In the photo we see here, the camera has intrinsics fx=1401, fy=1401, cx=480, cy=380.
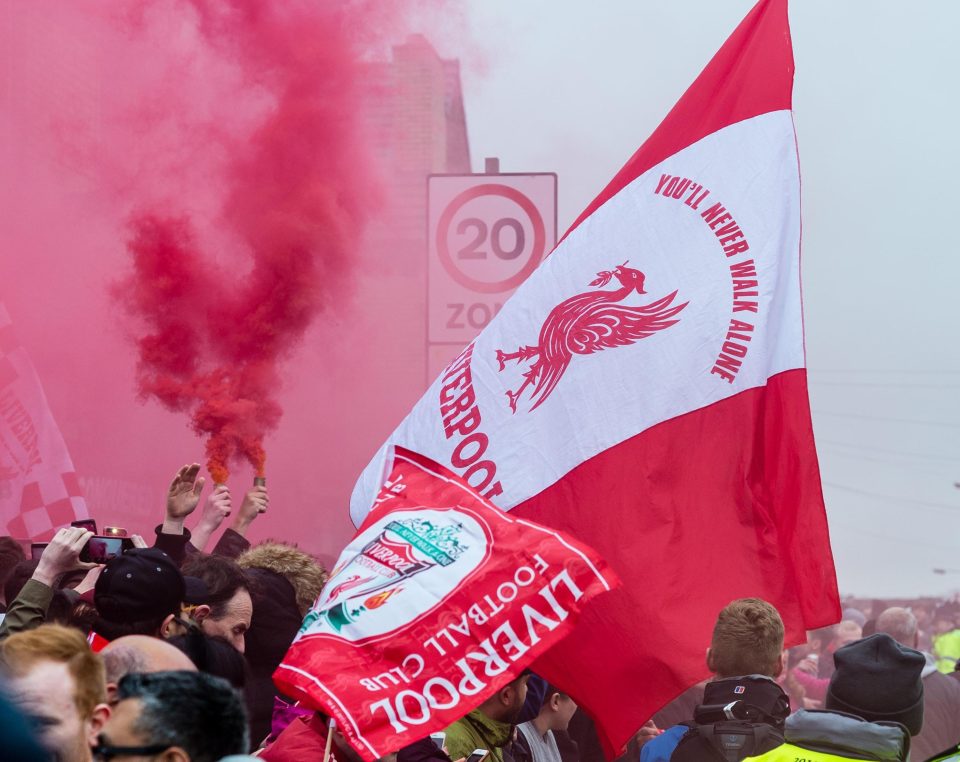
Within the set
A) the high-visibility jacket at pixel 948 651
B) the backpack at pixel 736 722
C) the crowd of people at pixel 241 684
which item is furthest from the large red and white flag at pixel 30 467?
the high-visibility jacket at pixel 948 651

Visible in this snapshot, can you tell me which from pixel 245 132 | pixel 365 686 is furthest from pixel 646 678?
pixel 245 132

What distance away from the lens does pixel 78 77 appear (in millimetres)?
13109

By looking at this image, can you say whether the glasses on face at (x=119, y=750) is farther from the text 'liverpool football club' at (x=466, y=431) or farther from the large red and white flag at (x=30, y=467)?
the large red and white flag at (x=30, y=467)

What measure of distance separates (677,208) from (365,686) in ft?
9.21

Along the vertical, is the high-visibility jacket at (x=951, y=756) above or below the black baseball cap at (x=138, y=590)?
below

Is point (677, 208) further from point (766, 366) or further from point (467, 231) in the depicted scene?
point (467, 231)

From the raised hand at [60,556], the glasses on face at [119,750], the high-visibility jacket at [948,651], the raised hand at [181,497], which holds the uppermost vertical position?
the glasses on face at [119,750]

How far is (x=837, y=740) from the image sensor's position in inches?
131

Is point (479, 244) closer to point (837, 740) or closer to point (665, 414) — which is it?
point (665, 414)

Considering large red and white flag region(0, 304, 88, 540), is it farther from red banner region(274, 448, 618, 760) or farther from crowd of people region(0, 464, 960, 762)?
red banner region(274, 448, 618, 760)

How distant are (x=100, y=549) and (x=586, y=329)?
6.37ft

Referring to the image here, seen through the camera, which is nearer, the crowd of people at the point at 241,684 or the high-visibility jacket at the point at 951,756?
the crowd of people at the point at 241,684

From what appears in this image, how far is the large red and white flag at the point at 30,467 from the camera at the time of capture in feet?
31.3

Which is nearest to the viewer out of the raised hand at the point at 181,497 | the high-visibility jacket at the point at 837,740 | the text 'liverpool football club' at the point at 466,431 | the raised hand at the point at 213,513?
the high-visibility jacket at the point at 837,740
